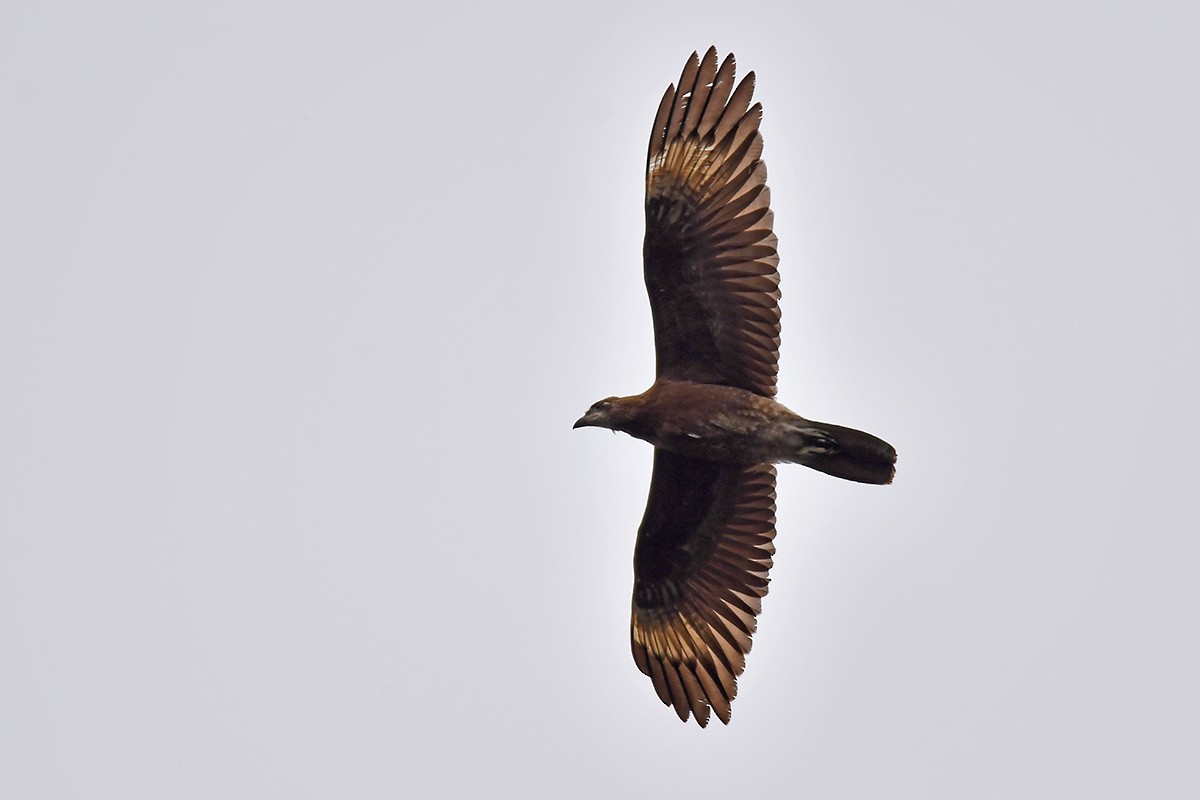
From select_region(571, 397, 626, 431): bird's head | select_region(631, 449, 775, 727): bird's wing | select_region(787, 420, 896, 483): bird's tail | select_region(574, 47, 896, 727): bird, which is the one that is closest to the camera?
select_region(787, 420, 896, 483): bird's tail

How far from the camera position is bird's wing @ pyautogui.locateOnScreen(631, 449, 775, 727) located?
13773mm

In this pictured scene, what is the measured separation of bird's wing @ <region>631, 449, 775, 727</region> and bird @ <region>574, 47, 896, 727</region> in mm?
19

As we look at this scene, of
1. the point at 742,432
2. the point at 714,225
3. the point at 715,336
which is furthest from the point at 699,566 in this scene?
the point at 714,225

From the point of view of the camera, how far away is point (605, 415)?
13523 millimetres

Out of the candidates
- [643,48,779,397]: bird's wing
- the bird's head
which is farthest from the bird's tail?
the bird's head

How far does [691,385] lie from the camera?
13.3 m

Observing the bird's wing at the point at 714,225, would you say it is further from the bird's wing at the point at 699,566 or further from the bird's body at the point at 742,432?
the bird's wing at the point at 699,566

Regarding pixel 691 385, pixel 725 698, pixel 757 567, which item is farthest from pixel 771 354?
pixel 725 698

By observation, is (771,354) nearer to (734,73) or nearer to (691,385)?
(691,385)

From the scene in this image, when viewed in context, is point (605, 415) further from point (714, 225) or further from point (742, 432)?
point (714, 225)

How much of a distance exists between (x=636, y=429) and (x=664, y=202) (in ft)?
5.63

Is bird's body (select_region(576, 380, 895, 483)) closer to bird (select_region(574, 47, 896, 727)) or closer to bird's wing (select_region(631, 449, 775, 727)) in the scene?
bird (select_region(574, 47, 896, 727))

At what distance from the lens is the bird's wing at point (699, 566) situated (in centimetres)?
1377

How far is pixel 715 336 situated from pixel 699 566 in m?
1.89
